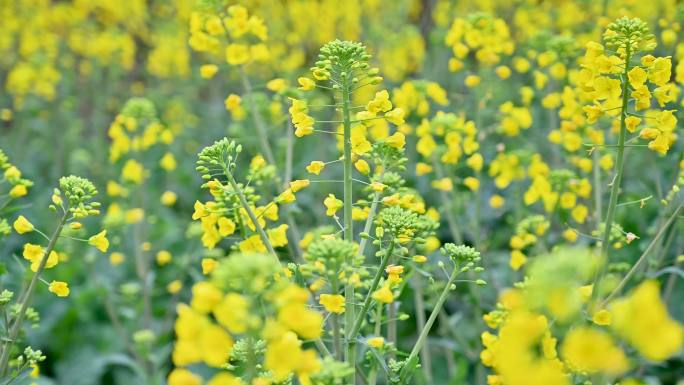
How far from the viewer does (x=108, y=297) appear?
549 centimetres

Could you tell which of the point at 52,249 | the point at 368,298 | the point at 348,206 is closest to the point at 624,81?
the point at 348,206

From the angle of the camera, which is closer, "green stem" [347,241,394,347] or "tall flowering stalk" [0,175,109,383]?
"green stem" [347,241,394,347]

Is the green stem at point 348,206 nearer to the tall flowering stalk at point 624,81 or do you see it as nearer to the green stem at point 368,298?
the green stem at point 368,298

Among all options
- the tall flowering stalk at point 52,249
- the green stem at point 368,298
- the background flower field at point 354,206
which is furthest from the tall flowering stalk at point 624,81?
the tall flowering stalk at point 52,249

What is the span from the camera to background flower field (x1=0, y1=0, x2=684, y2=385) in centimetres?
200

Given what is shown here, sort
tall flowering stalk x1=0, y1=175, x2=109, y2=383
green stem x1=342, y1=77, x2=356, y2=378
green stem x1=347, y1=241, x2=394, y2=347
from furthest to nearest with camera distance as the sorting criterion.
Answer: tall flowering stalk x1=0, y1=175, x2=109, y2=383 < green stem x1=342, y1=77, x2=356, y2=378 < green stem x1=347, y1=241, x2=394, y2=347

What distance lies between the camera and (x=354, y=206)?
11.2ft

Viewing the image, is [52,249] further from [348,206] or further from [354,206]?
[354,206]

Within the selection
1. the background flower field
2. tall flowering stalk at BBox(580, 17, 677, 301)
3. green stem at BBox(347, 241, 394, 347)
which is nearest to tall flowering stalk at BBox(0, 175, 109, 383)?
the background flower field

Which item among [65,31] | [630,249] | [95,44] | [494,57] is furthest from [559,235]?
[65,31]

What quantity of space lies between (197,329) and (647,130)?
88.5 inches

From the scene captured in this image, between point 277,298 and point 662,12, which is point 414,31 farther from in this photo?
point 277,298

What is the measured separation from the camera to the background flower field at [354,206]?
2.00 m

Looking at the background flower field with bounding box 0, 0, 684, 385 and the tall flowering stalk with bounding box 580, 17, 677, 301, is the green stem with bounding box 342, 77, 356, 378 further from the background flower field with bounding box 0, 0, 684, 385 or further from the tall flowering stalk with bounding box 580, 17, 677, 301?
the tall flowering stalk with bounding box 580, 17, 677, 301
